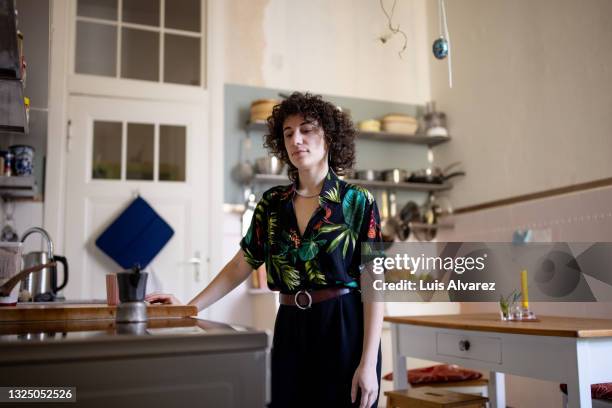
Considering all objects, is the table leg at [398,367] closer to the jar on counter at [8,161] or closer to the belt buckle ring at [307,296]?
the belt buckle ring at [307,296]

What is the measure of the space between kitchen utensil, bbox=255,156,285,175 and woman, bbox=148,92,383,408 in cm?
A: 244

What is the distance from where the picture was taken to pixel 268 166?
13.9ft

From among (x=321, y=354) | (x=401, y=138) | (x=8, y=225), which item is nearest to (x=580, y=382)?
Result: (x=321, y=354)

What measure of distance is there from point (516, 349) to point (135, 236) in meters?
2.64

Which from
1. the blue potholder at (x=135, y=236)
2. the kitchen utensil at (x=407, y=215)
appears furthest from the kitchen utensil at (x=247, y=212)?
the kitchen utensil at (x=407, y=215)

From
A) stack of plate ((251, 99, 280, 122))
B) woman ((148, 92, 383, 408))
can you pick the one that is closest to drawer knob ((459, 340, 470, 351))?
woman ((148, 92, 383, 408))

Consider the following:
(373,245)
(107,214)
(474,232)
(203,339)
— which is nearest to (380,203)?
(474,232)

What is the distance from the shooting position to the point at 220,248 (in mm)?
4219

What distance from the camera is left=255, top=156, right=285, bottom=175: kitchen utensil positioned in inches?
167

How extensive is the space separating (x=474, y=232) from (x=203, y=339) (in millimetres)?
3773

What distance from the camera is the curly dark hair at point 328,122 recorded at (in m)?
1.78

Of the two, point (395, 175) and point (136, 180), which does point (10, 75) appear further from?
point (395, 175)

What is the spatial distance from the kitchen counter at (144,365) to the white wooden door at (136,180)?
318 centimetres

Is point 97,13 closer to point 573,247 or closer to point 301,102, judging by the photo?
point 301,102
